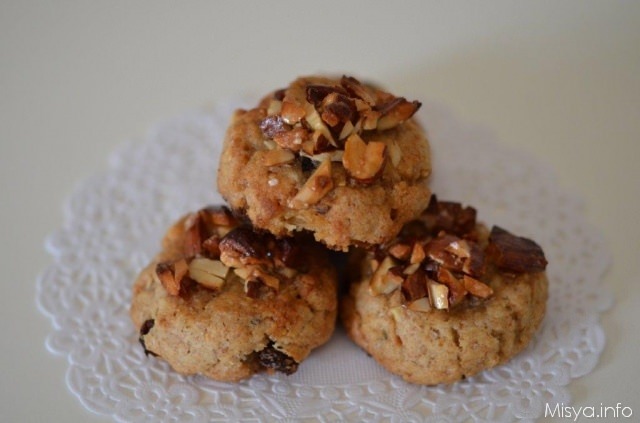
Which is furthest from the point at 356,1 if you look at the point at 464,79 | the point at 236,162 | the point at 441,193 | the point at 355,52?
the point at 236,162

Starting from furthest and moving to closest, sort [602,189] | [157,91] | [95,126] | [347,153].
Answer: [157,91]
[95,126]
[602,189]
[347,153]

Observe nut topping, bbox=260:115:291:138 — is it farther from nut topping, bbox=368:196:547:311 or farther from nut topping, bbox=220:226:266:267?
nut topping, bbox=368:196:547:311

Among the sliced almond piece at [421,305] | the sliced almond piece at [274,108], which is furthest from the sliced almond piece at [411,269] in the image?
the sliced almond piece at [274,108]

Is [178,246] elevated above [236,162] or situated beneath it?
situated beneath

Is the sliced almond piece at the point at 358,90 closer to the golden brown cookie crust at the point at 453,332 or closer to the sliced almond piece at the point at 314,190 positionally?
the sliced almond piece at the point at 314,190

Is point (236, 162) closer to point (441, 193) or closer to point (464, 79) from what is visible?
point (441, 193)

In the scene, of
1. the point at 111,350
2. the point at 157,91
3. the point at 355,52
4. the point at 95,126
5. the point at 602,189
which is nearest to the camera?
the point at 111,350

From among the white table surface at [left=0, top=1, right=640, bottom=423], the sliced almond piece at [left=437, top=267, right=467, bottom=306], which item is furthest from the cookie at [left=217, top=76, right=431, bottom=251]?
the white table surface at [left=0, top=1, right=640, bottom=423]
